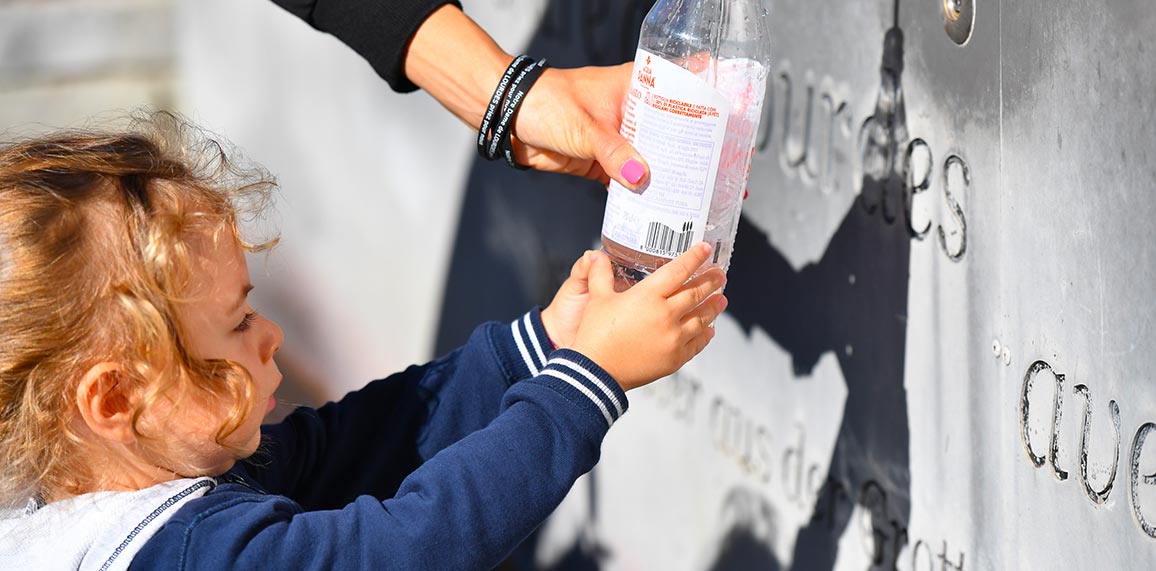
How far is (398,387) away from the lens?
5.42 feet

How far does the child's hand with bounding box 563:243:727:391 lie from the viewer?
1293 millimetres

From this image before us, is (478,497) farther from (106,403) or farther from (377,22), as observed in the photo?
(377,22)

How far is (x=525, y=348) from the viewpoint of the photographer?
5.08 feet

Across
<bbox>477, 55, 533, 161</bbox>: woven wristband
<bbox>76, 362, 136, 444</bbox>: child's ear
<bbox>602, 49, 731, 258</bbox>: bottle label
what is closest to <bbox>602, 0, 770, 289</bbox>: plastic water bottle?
<bbox>602, 49, 731, 258</bbox>: bottle label

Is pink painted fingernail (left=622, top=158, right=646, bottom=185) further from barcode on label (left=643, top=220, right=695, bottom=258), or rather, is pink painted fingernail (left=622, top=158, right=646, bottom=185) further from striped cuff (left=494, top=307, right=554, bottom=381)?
striped cuff (left=494, top=307, right=554, bottom=381)

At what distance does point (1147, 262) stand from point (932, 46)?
0.42m

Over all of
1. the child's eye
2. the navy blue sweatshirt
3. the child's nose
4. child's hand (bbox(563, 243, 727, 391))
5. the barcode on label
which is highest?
the barcode on label

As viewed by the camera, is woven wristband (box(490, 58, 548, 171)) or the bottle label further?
woven wristband (box(490, 58, 548, 171))

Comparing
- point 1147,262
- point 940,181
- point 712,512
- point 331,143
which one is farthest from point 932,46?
point 331,143

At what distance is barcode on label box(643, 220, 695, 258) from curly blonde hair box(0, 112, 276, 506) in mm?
443

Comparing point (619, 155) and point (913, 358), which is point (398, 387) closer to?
point (619, 155)

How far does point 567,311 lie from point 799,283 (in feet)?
1.31

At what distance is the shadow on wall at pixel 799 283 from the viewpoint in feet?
5.04

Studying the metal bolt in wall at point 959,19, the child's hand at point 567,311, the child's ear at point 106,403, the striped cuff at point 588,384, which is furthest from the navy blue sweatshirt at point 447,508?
the metal bolt in wall at point 959,19
